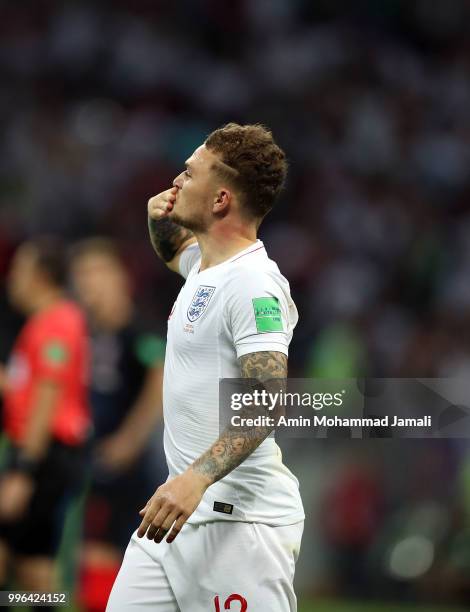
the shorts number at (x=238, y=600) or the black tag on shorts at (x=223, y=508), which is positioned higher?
the black tag on shorts at (x=223, y=508)

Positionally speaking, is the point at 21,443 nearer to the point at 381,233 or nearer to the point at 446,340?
the point at 446,340

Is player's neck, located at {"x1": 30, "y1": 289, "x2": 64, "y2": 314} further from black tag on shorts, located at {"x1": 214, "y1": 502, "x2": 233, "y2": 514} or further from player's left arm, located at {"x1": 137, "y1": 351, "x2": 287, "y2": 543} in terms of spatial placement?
player's left arm, located at {"x1": 137, "y1": 351, "x2": 287, "y2": 543}

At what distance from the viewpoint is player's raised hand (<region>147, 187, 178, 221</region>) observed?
3857 mm

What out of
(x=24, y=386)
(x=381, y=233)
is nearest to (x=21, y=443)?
(x=24, y=386)

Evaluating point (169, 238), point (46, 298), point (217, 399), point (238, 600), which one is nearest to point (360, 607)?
point (46, 298)

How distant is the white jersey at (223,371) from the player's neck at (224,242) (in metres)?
0.04

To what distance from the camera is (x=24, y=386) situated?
6652 mm

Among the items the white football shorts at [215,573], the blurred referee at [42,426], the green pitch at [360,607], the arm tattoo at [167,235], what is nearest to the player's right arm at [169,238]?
the arm tattoo at [167,235]

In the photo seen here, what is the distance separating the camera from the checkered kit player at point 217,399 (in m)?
3.35

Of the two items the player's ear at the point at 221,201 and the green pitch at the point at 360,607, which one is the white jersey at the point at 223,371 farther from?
the green pitch at the point at 360,607

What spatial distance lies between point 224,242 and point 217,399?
51 cm

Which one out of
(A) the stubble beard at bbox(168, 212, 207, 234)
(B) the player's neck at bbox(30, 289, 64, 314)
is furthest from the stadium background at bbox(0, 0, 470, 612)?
(A) the stubble beard at bbox(168, 212, 207, 234)

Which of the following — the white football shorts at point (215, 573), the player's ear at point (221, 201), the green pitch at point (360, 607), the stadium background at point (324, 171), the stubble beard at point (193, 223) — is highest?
the stadium background at point (324, 171)

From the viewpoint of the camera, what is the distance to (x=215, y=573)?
11.2 ft
